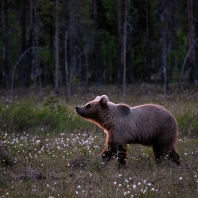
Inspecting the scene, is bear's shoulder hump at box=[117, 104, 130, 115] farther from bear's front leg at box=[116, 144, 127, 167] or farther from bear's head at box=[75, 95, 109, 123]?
bear's front leg at box=[116, 144, 127, 167]

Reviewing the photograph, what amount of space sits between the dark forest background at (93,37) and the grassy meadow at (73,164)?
11425 millimetres

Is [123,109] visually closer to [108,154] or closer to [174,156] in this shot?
[108,154]

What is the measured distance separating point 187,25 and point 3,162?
19.4m

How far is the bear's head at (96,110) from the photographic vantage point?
Answer: 9.28 meters

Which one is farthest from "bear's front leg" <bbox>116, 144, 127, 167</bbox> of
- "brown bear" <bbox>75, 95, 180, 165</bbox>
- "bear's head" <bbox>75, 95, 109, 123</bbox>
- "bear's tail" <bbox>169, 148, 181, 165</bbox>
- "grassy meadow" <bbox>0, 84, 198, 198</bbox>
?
"bear's tail" <bbox>169, 148, 181, 165</bbox>

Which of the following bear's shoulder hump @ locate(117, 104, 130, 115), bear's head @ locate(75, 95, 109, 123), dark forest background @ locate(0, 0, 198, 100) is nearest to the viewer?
bear's shoulder hump @ locate(117, 104, 130, 115)

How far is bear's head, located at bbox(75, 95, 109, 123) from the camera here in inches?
365

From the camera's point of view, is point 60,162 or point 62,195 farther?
point 60,162

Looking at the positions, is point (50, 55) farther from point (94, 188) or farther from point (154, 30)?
point (94, 188)

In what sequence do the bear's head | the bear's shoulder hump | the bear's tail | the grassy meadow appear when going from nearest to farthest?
the grassy meadow < the bear's tail < the bear's shoulder hump < the bear's head

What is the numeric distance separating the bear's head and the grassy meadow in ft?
2.18

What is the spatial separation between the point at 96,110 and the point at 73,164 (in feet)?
3.99

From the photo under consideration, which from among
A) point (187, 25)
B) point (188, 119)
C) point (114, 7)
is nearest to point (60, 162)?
point (188, 119)

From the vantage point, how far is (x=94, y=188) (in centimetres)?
705
